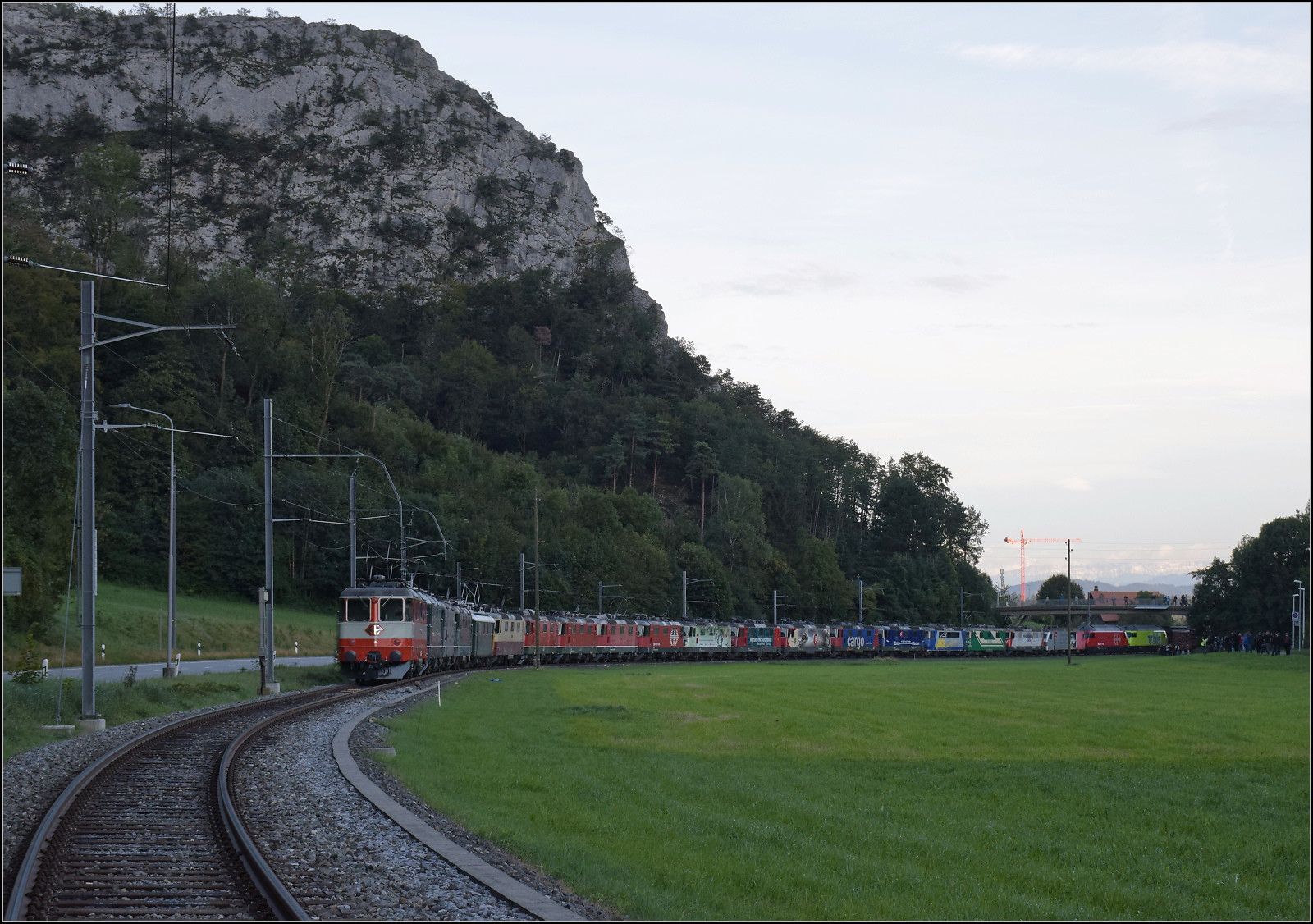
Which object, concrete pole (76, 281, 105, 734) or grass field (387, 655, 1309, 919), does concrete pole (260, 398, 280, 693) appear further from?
concrete pole (76, 281, 105, 734)

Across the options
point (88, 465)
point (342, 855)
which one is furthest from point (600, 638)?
point (342, 855)

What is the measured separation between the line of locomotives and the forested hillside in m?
6.40

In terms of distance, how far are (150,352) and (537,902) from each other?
316 ft

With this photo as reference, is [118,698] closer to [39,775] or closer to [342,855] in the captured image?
[39,775]

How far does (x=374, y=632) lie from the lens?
139 feet

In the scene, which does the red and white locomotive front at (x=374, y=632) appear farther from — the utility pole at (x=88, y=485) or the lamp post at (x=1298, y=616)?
the lamp post at (x=1298, y=616)

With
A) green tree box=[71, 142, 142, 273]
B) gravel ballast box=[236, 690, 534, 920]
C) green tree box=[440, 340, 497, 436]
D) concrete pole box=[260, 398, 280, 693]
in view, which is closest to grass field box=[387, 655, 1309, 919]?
gravel ballast box=[236, 690, 534, 920]

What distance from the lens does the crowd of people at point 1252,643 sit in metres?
88.6

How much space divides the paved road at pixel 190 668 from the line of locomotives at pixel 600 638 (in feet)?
20.0

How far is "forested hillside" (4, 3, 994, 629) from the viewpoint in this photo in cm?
8519

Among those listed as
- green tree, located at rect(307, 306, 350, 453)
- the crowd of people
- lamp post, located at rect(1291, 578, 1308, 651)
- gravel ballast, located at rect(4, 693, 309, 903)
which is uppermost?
green tree, located at rect(307, 306, 350, 453)

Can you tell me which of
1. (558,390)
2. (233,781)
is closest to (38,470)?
(233,781)

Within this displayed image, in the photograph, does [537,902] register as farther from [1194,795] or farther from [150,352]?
[150,352]

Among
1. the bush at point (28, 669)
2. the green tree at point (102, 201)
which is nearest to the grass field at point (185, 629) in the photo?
the bush at point (28, 669)
